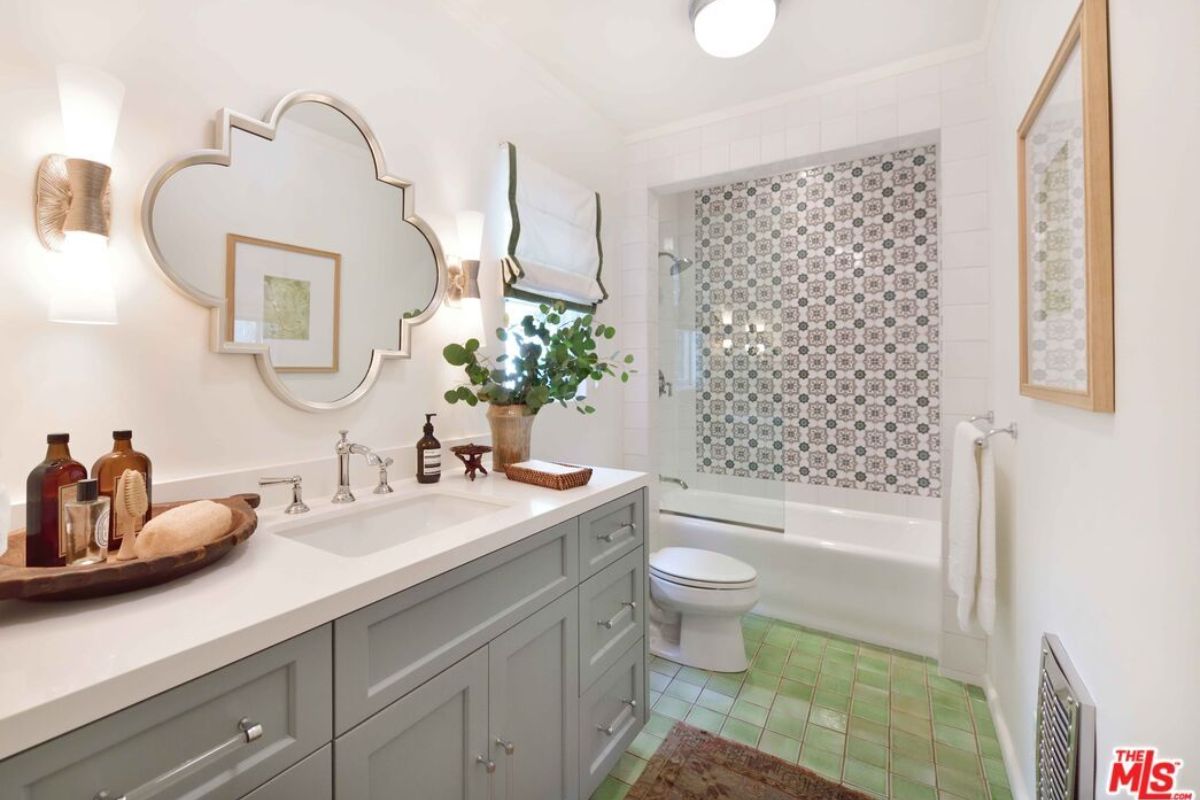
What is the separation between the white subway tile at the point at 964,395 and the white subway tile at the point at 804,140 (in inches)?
45.1

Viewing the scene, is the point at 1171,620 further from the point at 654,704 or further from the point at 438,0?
the point at 438,0

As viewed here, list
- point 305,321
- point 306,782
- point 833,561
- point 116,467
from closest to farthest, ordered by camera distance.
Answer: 1. point 306,782
2. point 116,467
3. point 305,321
4. point 833,561

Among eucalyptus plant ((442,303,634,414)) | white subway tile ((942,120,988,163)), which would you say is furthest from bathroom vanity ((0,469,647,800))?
white subway tile ((942,120,988,163))

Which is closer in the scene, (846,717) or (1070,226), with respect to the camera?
(1070,226)

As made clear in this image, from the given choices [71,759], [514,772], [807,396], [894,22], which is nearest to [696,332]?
[807,396]

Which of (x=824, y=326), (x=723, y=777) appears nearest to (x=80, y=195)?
(x=723, y=777)

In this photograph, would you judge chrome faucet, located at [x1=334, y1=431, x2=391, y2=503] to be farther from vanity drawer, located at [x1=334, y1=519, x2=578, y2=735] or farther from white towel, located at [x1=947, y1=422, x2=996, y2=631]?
white towel, located at [x1=947, y1=422, x2=996, y2=631]

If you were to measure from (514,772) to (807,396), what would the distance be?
259 centimetres

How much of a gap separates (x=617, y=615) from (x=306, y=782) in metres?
0.93

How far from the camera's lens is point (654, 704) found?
1.92 meters

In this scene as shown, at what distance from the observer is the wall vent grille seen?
923 millimetres

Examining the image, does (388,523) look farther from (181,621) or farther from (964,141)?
(964,141)

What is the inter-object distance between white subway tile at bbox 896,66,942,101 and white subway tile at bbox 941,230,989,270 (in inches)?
23.4

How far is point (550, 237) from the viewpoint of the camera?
2.15 meters
